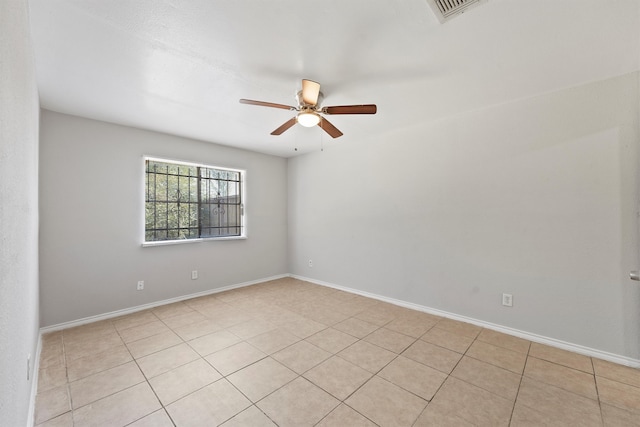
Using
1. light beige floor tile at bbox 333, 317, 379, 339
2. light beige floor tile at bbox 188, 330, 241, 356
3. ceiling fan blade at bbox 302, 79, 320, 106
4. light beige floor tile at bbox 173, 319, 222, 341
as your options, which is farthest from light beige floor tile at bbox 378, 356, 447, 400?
ceiling fan blade at bbox 302, 79, 320, 106

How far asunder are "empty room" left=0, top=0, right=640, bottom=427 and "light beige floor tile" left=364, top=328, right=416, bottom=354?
27 millimetres

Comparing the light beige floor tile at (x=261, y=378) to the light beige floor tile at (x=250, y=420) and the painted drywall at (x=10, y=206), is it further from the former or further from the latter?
the painted drywall at (x=10, y=206)

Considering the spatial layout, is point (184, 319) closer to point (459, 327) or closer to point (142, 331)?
point (142, 331)

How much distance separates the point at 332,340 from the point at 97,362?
206 centimetres

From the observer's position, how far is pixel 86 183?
3.00 meters

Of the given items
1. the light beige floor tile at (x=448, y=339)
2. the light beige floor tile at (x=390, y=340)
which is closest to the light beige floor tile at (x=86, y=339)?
the light beige floor tile at (x=390, y=340)

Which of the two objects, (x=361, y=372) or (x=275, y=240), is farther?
(x=275, y=240)

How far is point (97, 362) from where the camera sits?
85.9 inches

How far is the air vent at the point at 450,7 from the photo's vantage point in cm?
143

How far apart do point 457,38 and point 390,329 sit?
2694mm

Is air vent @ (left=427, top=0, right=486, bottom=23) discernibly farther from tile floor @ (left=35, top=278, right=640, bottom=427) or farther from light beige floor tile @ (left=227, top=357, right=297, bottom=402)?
light beige floor tile @ (left=227, top=357, right=297, bottom=402)

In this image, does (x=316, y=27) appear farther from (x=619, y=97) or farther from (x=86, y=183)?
(x=86, y=183)

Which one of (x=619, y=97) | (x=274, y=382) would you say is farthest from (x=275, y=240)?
(x=619, y=97)

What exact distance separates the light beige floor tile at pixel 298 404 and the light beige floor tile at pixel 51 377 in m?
1.56
